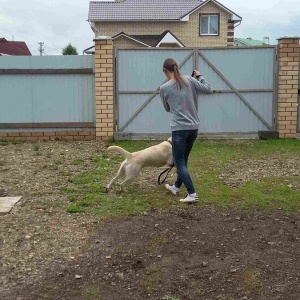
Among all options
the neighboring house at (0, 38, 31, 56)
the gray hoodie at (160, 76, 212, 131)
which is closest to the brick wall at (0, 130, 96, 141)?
the gray hoodie at (160, 76, 212, 131)

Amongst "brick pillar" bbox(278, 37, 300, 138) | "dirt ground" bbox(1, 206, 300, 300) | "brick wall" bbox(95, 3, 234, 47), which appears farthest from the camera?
"brick wall" bbox(95, 3, 234, 47)

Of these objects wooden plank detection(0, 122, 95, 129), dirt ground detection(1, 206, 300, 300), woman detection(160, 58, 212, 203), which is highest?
woman detection(160, 58, 212, 203)

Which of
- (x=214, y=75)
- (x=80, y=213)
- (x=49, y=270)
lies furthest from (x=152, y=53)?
(x=49, y=270)

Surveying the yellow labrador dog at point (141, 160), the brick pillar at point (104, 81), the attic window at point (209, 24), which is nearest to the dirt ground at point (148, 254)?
the yellow labrador dog at point (141, 160)

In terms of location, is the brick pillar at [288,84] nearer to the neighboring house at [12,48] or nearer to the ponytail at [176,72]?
the ponytail at [176,72]

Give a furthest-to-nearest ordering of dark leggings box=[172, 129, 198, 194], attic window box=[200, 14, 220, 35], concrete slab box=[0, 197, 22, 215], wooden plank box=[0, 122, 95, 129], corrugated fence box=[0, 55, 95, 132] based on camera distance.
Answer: attic window box=[200, 14, 220, 35], wooden plank box=[0, 122, 95, 129], corrugated fence box=[0, 55, 95, 132], dark leggings box=[172, 129, 198, 194], concrete slab box=[0, 197, 22, 215]

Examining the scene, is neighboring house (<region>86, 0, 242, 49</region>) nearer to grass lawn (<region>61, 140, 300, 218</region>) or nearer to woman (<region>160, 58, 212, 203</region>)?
grass lawn (<region>61, 140, 300, 218</region>)

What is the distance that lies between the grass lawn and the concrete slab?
690 millimetres

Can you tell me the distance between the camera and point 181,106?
6156mm

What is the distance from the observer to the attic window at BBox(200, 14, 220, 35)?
38875 millimetres

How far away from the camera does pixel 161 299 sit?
12.3ft

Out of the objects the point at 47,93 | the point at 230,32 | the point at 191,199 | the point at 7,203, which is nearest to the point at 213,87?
the point at 47,93

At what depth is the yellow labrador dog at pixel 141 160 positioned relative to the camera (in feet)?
22.4

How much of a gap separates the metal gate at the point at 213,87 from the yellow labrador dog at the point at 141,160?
15.6ft
